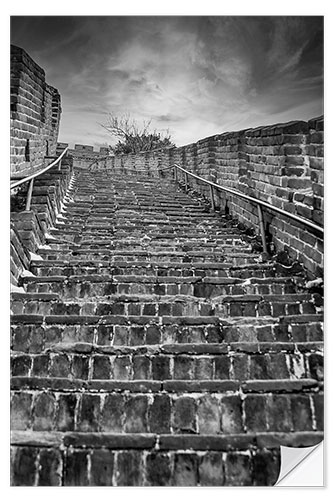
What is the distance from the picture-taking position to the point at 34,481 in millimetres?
1578

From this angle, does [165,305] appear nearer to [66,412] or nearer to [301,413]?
[66,412]

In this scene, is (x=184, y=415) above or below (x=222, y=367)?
below

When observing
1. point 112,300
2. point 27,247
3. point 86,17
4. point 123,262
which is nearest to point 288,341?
point 112,300

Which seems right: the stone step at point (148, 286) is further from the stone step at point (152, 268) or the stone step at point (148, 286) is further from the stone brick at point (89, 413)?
the stone brick at point (89, 413)

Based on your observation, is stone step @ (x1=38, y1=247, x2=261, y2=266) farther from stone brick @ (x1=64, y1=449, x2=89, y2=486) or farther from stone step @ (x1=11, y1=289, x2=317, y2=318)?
stone brick @ (x1=64, y1=449, x2=89, y2=486)

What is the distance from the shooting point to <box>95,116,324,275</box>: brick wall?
7.48 feet

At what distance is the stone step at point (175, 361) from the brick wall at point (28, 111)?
1.76m

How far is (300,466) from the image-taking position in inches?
64.2

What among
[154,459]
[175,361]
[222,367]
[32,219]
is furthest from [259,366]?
[32,219]

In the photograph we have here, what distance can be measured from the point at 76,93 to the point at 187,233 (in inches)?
60.6

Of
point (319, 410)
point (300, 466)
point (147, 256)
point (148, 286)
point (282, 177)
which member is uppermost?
point (282, 177)

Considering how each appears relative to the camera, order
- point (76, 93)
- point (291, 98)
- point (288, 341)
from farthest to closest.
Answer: point (76, 93) → point (291, 98) → point (288, 341)

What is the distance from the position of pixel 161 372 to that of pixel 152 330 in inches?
9.3
